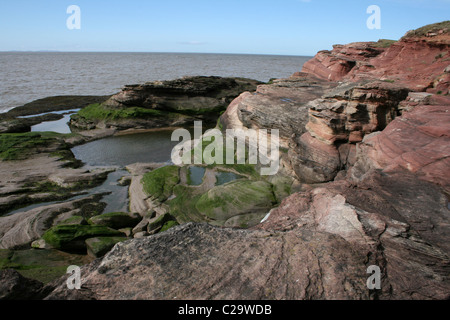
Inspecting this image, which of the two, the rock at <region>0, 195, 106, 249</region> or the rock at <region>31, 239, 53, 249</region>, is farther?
the rock at <region>0, 195, 106, 249</region>

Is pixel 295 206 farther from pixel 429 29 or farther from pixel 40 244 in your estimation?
pixel 429 29

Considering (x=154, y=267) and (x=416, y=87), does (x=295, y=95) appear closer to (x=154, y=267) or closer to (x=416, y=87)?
(x=416, y=87)

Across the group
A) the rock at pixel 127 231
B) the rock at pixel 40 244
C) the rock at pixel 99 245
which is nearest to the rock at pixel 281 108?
the rock at pixel 127 231

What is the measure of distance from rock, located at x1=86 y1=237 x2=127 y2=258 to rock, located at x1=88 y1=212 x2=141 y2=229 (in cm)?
142

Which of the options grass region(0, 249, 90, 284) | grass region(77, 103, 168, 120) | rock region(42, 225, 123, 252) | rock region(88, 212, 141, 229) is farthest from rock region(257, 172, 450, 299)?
grass region(77, 103, 168, 120)

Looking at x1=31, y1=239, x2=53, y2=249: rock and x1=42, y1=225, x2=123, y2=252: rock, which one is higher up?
x1=42, y1=225, x2=123, y2=252: rock

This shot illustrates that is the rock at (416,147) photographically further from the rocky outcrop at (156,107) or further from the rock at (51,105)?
the rock at (51,105)

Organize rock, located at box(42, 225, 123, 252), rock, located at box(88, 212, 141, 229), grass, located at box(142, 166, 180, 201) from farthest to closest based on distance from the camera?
grass, located at box(142, 166, 180, 201) → rock, located at box(88, 212, 141, 229) → rock, located at box(42, 225, 123, 252)

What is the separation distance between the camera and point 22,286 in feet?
12.4

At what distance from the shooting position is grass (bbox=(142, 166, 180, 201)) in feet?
43.9

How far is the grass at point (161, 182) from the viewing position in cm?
1339

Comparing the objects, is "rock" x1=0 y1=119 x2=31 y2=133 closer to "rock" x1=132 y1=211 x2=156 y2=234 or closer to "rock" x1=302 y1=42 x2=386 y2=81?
"rock" x1=132 y1=211 x2=156 y2=234

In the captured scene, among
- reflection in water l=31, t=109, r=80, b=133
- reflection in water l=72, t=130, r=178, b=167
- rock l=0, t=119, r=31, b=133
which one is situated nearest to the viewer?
reflection in water l=72, t=130, r=178, b=167
